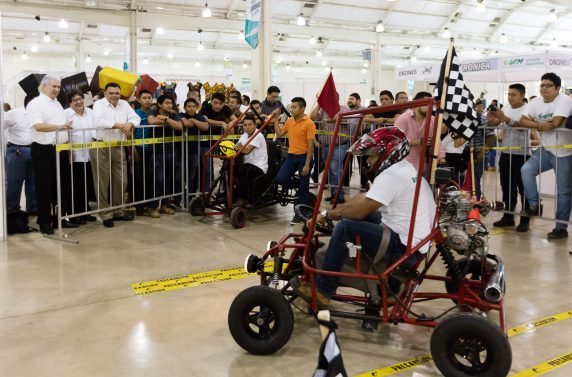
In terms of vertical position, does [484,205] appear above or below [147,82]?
below

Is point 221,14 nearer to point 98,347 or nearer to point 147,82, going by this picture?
point 147,82

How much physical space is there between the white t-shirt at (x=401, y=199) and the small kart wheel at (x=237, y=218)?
3775mm

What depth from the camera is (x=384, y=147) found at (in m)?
3.26

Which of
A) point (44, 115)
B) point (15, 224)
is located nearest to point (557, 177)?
point (44, 115)

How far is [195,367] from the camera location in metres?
3.21

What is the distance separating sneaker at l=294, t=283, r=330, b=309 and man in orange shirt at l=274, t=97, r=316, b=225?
3553mm

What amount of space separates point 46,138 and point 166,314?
134 inches

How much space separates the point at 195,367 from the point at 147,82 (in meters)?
8.82

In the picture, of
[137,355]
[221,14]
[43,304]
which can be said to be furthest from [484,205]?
[221,14]

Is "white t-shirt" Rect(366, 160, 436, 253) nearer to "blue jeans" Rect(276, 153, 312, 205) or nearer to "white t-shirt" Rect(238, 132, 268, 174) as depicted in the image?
"blue jeans" Rect(276, 153, 312, 205)

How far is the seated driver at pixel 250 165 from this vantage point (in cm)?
717

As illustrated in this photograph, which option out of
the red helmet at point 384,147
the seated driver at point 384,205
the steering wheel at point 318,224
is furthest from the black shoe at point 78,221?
the red helmet at point 384,147

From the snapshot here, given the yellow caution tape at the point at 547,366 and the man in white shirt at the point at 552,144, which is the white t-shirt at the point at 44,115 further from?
the man in white shirt at the point at 552,144

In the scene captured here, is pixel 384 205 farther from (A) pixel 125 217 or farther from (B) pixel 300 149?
(A) pixel 125 217
